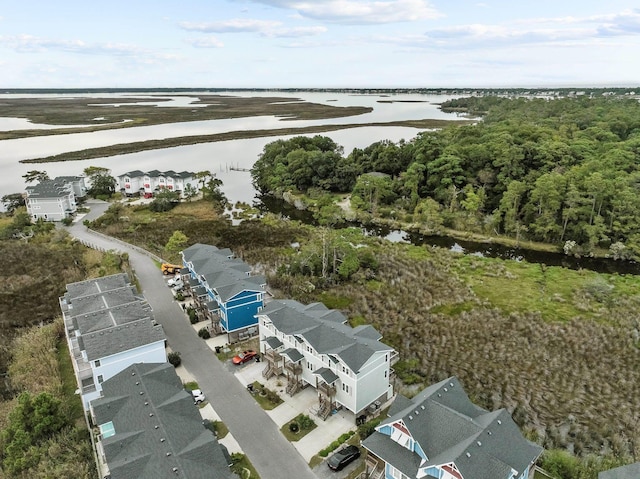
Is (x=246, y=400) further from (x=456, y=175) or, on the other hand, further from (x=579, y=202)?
(x=456, y=175)

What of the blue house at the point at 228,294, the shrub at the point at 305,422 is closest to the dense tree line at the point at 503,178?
the blue house at the point at 228,294

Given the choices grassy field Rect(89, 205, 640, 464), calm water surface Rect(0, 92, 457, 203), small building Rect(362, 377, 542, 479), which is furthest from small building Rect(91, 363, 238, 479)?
calm water surface Rect(0, 92, 457, 203)

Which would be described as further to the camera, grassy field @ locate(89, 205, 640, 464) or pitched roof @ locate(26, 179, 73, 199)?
pitched roof @ locate(26, 179, 73, 199)

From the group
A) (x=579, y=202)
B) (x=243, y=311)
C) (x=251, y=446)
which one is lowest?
(x=251, y=446)

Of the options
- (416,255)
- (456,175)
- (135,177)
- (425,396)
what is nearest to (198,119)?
(135,177)

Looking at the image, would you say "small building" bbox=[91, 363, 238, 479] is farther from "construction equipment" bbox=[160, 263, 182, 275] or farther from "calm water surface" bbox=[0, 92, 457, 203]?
"calm water surface" bbox=[0, 92, 457, 203]

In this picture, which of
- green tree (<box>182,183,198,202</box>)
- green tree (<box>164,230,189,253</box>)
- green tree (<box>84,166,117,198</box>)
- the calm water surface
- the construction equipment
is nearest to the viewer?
the construction equipment

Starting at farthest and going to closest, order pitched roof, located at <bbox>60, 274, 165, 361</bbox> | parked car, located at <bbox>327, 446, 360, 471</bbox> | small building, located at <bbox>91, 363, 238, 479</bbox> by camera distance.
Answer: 1. pitched roof, located at <bbox>60, 274, 165, 361</bbox>
2. parked car, located at <bbox>327, 446, 360, 471</bbox>
3. small building, located at <bbox>91, 363, 238, 479</bbox>
